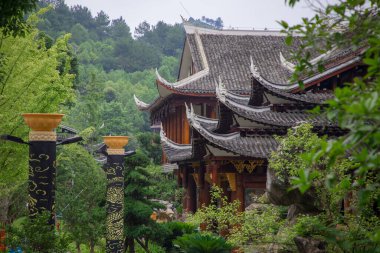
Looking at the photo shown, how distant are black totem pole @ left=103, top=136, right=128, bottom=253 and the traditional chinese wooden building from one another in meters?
3.13

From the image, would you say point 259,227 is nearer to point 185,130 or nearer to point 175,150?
point 175,150

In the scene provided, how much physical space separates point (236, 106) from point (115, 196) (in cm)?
504

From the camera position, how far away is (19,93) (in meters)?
17.3

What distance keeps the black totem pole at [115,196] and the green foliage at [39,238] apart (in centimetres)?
617

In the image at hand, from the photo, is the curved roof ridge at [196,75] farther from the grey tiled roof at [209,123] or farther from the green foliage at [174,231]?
the green foliage at [174,231]

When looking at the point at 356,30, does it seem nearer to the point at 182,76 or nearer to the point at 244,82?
the point at 244,82

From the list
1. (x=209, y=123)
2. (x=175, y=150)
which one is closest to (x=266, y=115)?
(x=209, y=123)

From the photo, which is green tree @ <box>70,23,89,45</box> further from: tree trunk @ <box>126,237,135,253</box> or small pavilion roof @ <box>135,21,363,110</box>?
tree trunk @ <box>126,237,135,253</box>

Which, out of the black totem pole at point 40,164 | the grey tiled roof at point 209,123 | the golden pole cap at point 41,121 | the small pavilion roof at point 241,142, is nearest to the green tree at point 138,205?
the small pavilion roof at point 241,142

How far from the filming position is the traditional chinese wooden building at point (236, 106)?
21.9 metres

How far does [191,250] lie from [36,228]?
5.48 m

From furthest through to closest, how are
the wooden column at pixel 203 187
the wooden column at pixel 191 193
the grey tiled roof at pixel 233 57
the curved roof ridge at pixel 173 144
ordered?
the grey tiled roof at pixel 233 57 < the wooden column at pixel 191 193 < the curved roof ridge at pixel 173 144 < the wooden column at pixel 203 187

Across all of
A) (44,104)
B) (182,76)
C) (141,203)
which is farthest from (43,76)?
(182,76)

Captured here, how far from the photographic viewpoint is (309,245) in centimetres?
1268
